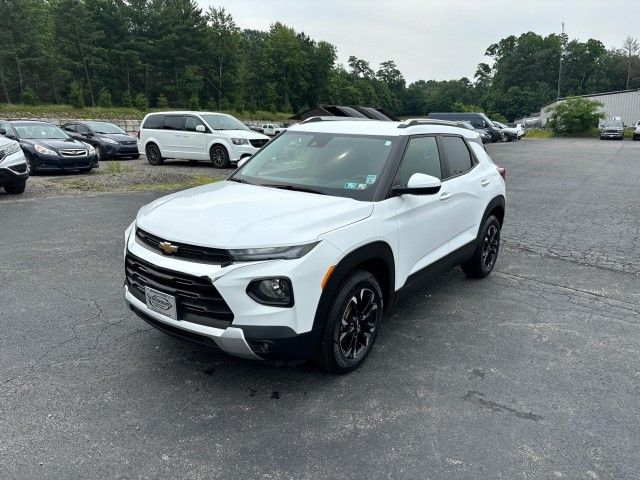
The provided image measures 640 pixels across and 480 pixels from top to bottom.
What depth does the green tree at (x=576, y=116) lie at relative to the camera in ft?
148

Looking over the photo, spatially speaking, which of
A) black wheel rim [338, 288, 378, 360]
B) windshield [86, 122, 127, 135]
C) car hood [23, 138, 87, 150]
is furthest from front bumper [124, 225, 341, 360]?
windshield [86, 122, 127, 135]

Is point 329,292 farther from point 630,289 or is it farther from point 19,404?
point 630,289

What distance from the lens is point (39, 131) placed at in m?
13.7

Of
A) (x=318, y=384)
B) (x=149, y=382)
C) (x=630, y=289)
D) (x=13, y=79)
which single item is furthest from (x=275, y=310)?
(x=13, y=79)

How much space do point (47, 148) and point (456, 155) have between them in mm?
11731

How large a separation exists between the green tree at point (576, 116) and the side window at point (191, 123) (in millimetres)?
41963

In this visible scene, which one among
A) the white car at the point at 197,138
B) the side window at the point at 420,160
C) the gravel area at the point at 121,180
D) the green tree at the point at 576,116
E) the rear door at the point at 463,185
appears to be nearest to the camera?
the side window at the point at 420,160

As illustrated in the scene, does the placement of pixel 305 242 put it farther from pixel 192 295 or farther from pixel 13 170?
pixel 13 170

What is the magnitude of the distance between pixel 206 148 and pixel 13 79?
4486cm

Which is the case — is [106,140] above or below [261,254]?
above

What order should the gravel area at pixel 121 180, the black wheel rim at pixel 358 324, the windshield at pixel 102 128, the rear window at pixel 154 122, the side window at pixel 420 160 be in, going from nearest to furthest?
1. the black wheel rim at pixel 358 324
2. the side window at pixel 420 160
3. the gravel area at pixel 121 180
4. the rear window at pixel 154 122
5. the windshield at pixel 102 128

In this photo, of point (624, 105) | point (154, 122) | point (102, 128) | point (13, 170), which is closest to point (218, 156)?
Answer: point (154, 122)

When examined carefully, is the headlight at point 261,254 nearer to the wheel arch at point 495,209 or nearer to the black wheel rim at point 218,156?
the wheel arch at point 495,209

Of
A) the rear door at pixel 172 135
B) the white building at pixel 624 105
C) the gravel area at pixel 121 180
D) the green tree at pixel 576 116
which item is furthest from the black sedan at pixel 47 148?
the white building at pixel 624 105
